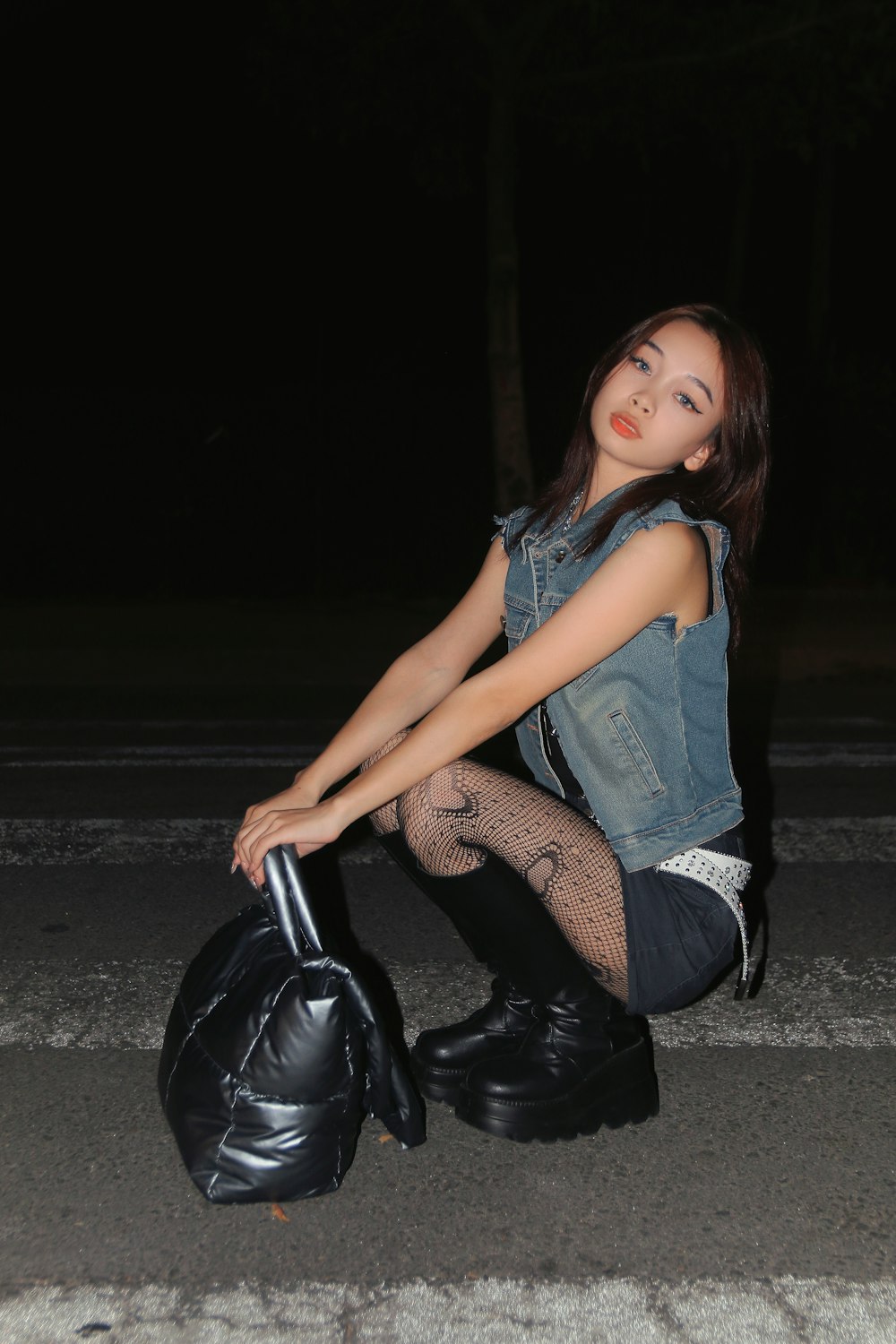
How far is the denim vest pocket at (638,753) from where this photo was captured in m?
2.52

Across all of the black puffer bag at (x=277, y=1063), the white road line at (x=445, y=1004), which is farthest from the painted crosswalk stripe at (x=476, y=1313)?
the white road line at (x=445, y=1004)

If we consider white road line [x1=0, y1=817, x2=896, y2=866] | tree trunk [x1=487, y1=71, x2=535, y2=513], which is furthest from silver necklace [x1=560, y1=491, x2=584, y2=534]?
tree trunk [x1=487, y1=71, x2=535, y2=513]

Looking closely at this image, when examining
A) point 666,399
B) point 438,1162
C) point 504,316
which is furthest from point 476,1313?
point 504,316

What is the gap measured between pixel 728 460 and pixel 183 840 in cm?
296

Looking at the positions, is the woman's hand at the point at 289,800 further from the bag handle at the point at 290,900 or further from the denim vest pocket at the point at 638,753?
the denim vest pocket at the point at 638,753

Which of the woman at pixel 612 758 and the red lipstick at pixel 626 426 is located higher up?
the red lipstick at pixel 626 426

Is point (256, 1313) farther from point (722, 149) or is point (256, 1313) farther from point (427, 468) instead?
point (722, 149)

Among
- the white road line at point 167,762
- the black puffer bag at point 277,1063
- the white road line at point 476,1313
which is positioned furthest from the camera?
the white road line at point 167,762

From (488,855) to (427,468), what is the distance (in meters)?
10.7

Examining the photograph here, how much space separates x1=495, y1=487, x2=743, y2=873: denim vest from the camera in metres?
2.53

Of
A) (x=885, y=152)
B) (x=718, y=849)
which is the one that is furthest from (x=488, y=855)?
(x=885, y=152)

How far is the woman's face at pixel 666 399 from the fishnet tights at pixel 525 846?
2.33ft

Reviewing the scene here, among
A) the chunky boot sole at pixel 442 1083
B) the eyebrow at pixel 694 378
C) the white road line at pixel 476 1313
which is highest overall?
the eyebrow at pixel 694 378

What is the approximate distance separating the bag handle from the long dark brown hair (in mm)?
842
